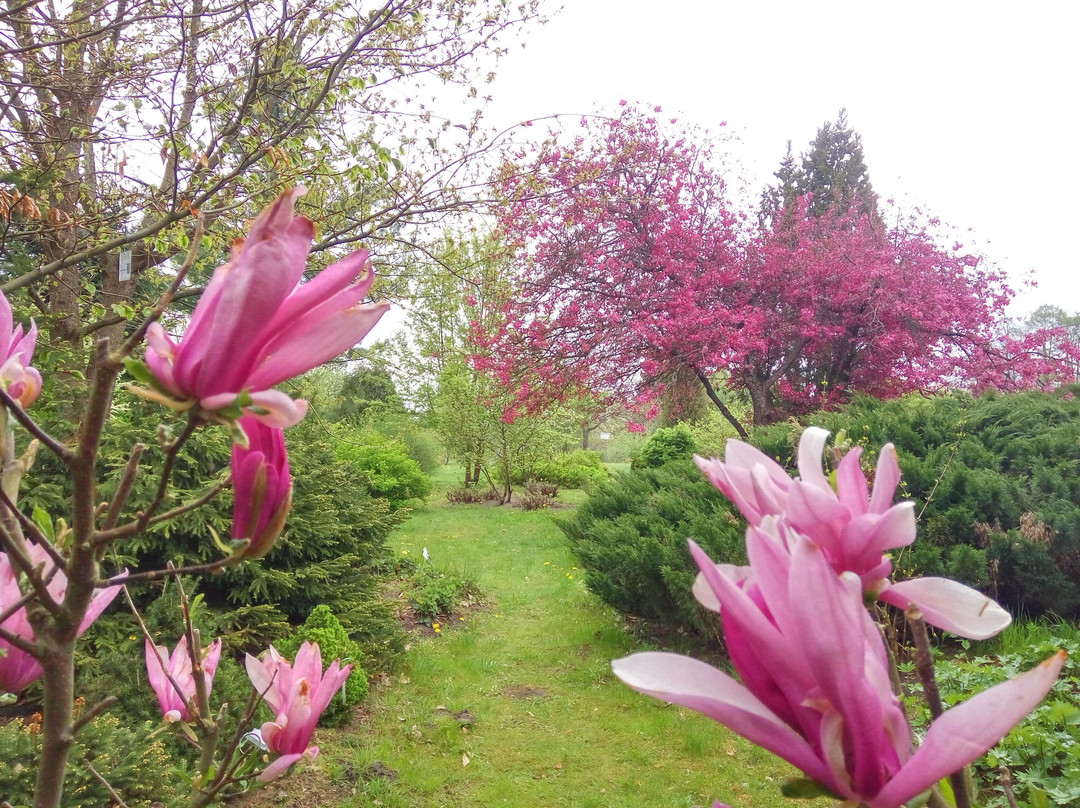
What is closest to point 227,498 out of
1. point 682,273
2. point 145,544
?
point 145,544

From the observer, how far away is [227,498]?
385cm

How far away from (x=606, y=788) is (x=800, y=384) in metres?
6.41

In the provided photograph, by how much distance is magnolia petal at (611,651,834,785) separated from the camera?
1.26 feet

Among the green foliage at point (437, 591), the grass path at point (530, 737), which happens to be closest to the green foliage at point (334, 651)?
the grass path at point (530, 737)

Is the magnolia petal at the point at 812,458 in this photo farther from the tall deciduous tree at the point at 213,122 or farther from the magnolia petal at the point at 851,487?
the tall deciduous tree at the point at 213,122

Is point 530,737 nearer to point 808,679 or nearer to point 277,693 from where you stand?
point 277,693

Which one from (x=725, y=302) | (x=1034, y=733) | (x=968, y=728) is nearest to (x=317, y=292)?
(x=968, y=728)

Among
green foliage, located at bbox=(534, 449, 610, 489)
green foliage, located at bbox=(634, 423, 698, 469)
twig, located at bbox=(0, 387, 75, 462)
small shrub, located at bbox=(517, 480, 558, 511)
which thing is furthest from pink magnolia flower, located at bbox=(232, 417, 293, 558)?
green foliage, located at bbox=(534, 449, 610, 489)

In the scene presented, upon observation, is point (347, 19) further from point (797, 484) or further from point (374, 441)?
point (374, 441)

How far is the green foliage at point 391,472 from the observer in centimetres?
1145

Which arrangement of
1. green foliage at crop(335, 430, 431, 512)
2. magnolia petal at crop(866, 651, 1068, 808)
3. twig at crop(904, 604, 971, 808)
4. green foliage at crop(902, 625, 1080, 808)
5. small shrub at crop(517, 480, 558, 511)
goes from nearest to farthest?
magnolia petal at crop(866, 651, 1068, 808)
twig at crop(904, 604, 971, 808)
green foliage at crop(902, 625, 1080, 808)
green foliage at crop(335, 430, 431, 512)
small shrub at crop(517, 480, 558, 511)

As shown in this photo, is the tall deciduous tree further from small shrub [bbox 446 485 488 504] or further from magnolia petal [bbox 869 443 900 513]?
small shrub [bbox 446 485 488 504]

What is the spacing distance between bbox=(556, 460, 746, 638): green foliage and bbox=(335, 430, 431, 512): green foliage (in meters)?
6.14

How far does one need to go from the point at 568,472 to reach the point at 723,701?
50.3 ft
